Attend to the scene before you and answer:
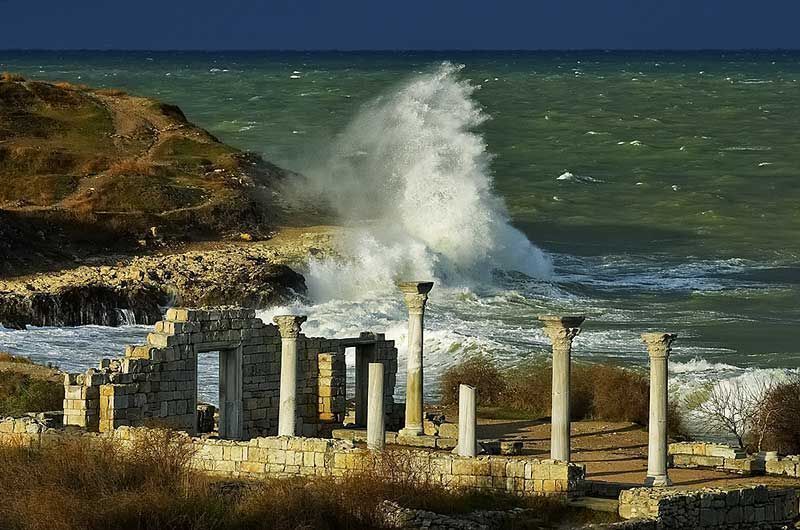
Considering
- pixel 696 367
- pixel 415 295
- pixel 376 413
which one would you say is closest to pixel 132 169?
pixel 696 367

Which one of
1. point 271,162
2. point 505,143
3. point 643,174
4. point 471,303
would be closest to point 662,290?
point 471,303

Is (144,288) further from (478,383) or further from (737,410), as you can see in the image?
(737,410)

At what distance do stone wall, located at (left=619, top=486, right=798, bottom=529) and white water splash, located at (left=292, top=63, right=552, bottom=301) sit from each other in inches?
1277

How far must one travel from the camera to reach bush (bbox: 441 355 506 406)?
39812mm

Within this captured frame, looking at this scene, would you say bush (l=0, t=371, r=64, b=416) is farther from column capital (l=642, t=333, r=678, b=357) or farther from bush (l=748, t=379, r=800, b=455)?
bush (l=748, t=379, r=800, b=455)

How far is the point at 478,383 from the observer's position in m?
40.4

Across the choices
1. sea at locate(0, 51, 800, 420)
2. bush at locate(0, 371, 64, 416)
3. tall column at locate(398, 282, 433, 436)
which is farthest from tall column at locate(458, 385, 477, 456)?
sea at locate(0, 51, 800, 420)

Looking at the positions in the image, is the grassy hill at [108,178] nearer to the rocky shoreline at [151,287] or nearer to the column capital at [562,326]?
the rocky shoreline at [151,287]

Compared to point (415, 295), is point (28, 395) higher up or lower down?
lower down

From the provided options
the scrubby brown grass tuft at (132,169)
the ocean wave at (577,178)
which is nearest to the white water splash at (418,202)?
the scrubby brown grass tuft at (132,169)

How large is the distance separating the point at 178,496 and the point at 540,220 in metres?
56.2

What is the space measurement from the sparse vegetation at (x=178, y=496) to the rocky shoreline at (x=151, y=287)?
2487 centimetres

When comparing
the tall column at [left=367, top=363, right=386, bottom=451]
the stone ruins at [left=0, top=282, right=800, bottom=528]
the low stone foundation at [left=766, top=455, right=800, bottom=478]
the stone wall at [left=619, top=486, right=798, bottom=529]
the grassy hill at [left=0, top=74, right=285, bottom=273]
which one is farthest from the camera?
the grassy hill at [left=0, top=74, right=285, bottom=273]

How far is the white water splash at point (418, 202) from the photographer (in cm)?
6334
